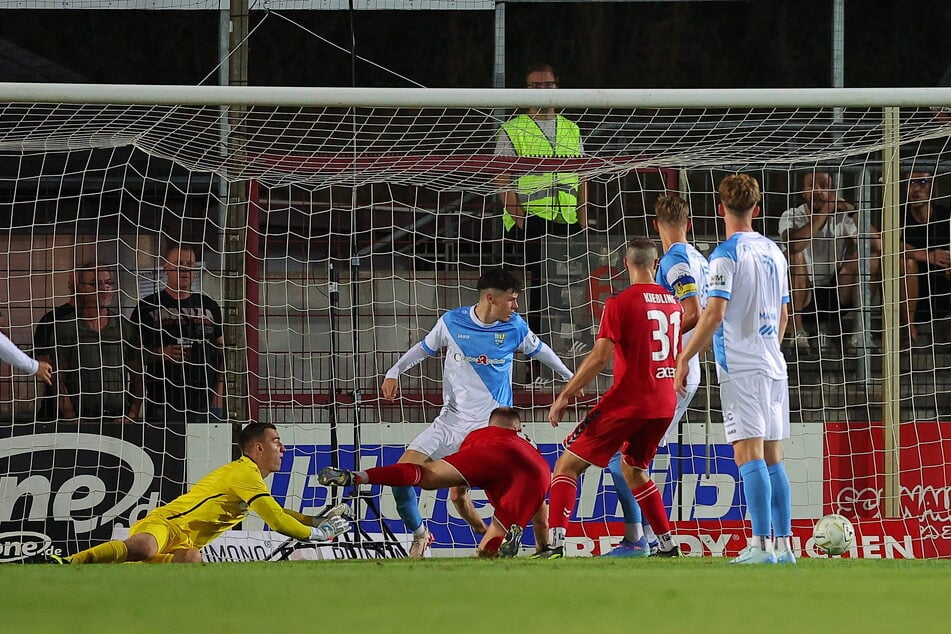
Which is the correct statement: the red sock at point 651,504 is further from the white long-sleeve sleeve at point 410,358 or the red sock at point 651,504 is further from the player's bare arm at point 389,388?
the white long-sleeve sleeve at point 410,358

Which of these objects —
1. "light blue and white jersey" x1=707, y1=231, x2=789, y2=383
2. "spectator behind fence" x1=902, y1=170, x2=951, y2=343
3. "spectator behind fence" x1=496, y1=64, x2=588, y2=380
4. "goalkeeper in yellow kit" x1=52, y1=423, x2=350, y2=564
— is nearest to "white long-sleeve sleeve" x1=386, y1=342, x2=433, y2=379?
"spectator behind fence" x1=496, y1=64, x2=588, y2=380

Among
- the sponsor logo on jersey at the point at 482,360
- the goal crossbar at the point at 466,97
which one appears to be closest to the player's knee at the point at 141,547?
the goal crossbar at the point at 466,97

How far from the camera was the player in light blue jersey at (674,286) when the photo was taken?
726 centimetres

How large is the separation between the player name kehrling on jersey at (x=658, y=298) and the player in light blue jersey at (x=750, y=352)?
2.21 ft

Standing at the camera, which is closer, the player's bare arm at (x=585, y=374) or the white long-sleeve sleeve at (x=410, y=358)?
the player's bare arm at (x=585, y=374)

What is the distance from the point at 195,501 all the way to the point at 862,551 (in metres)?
→ 4.53

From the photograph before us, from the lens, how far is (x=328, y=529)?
654cm

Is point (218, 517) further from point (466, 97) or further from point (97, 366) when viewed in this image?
point (466, 97)

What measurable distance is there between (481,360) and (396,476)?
1.40 m

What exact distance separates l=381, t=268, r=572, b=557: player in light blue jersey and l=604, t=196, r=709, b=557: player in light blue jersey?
1054mm

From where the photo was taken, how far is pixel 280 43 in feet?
43.4

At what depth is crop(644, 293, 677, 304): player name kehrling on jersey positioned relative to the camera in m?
6.93

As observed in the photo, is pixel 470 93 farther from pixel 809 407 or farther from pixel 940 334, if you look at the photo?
pixel 940 334

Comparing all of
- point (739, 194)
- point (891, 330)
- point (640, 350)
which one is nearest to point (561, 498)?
point (640, 350)
